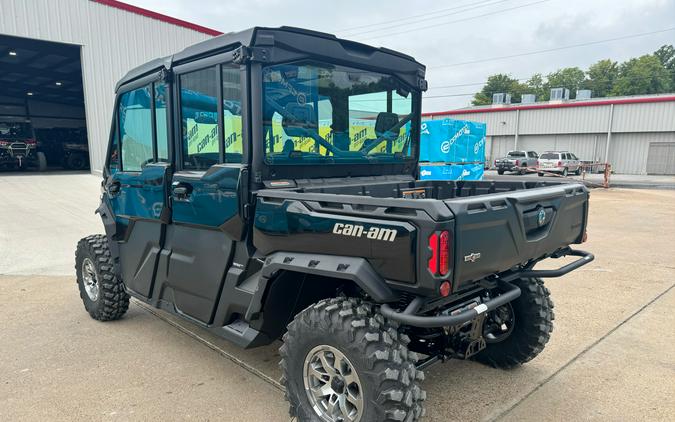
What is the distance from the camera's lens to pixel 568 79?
273 feet

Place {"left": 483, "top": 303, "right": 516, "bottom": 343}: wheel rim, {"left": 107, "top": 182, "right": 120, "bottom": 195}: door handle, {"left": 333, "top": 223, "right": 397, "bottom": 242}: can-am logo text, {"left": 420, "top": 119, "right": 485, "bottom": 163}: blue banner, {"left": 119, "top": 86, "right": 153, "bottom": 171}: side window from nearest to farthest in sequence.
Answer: {"left": 333, "top": 223, "right": 397, "bottom": 242}: can-am logo text
{"left": 483, "top": 303, "right": 516, "bottom": 343}: wheel rim
{"left": 119, "top": 86, "right": 153, "bottom": 171}: side window
{"left": 107, "top": 182, "right": 120, "bottom": 195}: door handle
{"left": 420, "top": 119, "right": 485, "bottom": 163}: blue banner

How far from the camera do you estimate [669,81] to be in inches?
3054

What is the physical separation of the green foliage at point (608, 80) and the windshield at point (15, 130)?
69.7 m

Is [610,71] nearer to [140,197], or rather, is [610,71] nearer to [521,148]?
[521,148]

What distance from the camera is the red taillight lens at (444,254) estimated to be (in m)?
2.13

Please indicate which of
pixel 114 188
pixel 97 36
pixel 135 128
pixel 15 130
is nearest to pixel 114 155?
pixel 114 188

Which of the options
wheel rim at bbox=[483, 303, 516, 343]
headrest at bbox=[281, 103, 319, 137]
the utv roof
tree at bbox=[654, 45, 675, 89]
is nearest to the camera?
the utv roof

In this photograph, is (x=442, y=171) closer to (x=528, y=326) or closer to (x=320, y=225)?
(x=528, y=326)

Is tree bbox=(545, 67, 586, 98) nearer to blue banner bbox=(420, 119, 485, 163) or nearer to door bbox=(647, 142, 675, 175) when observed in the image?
door bbox=(647, 142, 675, 175)

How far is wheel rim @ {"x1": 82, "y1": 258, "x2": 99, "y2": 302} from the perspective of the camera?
4.75m

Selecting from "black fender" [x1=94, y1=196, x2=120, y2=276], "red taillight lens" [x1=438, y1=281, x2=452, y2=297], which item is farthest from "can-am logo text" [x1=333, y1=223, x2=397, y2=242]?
"black fender" [x1=94, y1=196, x2=120, y2=276]

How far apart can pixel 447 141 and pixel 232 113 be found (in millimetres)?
10834

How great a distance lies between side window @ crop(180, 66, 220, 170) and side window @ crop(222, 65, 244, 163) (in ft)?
0.33

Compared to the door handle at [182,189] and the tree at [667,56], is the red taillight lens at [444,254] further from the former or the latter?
the tree at [667,56]
